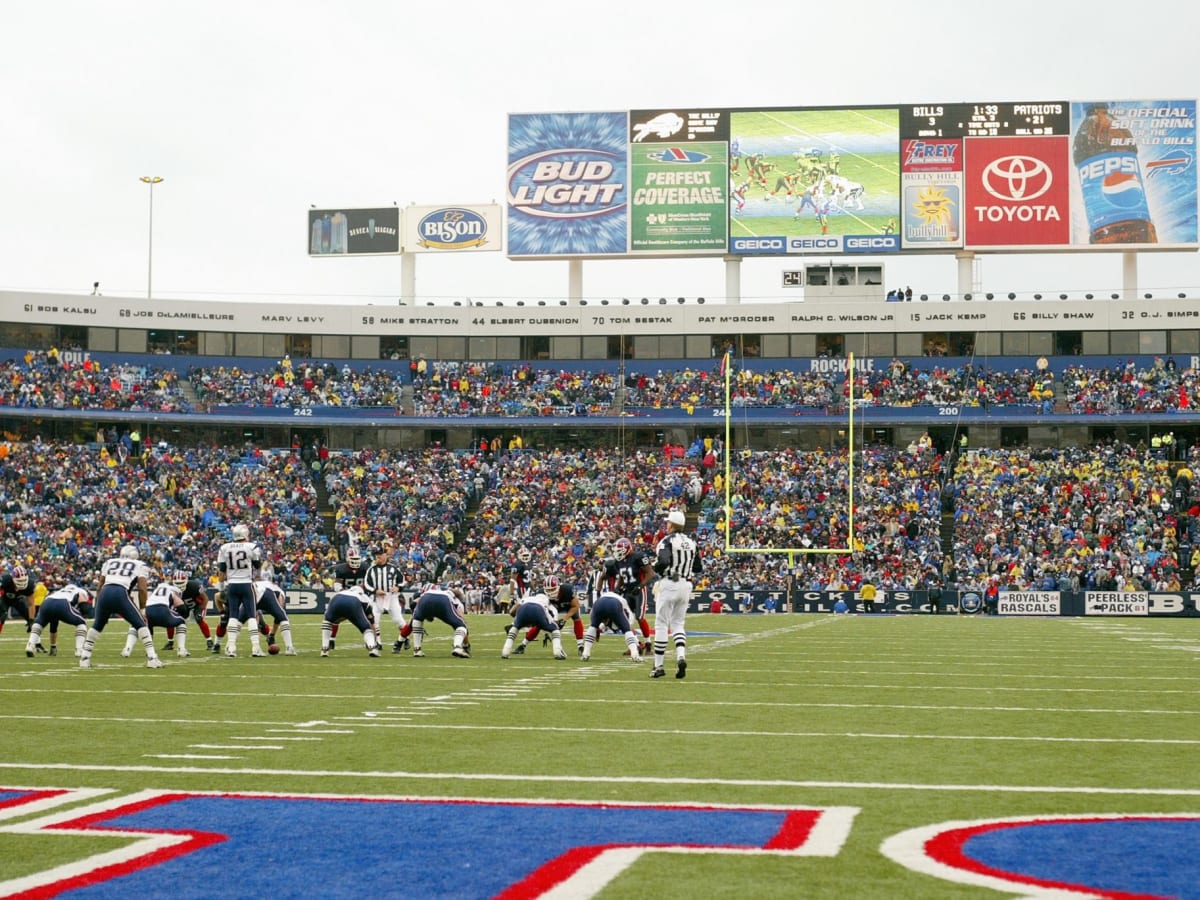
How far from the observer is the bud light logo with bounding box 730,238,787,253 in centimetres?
5156

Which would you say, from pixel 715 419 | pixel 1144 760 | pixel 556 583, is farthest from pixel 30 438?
pixel 1144 760

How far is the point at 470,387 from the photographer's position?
55750 millimetres

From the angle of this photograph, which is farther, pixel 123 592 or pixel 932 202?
pixel 932 202

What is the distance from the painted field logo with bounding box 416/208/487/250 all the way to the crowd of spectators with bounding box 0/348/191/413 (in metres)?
11.0

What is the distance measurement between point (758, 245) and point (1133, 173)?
1312 centimetres

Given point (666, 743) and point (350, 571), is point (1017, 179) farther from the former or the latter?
point (666, 743)

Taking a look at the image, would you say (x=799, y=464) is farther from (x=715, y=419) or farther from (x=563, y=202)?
(x=563, y=202)

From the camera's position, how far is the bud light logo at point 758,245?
51.6 meters

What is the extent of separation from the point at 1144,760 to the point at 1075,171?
4542 cm

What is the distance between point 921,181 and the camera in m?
51.4

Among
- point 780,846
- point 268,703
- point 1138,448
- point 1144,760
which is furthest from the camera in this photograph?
point 1138,448

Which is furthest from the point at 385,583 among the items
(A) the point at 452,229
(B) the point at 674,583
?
(A) the point at 452,229

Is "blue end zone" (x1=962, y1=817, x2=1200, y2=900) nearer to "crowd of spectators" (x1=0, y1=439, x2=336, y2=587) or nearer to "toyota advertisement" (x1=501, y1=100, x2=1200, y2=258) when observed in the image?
"crowd of spectators" (x1=0, y1=439, x2=336, y2=587)

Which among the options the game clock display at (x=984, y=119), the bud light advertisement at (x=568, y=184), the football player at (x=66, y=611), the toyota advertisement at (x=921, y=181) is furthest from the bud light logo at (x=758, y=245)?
the football player at (x=66, y=611)
